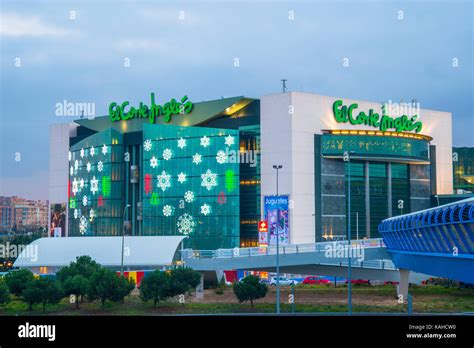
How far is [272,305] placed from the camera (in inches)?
2137

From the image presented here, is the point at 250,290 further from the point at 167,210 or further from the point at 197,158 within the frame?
the point at 167,210

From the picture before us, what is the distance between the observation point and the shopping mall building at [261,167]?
92.6 m

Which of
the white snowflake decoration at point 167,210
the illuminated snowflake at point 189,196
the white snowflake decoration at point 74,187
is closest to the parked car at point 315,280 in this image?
the illuminated snowflake at point 189,196

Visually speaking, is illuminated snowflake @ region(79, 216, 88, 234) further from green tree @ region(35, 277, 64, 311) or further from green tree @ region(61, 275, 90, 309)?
green tree @ region(35, 277, 64, 311)

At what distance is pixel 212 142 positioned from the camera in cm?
9681

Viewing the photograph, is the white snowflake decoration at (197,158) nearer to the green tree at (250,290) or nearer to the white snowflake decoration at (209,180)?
the white snowflake decoration at (209,180)

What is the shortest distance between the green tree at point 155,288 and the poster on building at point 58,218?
2663 inches

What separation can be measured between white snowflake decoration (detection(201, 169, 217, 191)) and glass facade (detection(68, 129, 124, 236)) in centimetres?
1692

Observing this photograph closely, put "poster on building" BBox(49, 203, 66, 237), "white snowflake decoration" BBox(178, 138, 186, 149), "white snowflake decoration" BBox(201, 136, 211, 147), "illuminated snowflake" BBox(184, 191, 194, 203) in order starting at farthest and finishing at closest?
"poster on building" BBox(49, 203, 66, 237) → "white snowflake decoration" BBox(178, 138, 186, 149) → "illuminated snowflake" BBox(184, 191, 194, 203) → "white snowflake decoration" BBox(201, 136, 211, 147)

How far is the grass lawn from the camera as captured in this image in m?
51.0

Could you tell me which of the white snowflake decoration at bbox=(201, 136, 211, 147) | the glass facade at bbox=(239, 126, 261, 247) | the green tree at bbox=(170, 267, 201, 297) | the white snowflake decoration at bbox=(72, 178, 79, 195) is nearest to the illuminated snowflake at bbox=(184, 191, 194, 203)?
the white snowflake decoration at bbox=(201, 136, 211, 147)

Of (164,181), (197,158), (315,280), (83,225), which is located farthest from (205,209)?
(83,225)

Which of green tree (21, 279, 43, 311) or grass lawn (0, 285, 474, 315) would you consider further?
grass lawn (0, 285, 474, 315)
